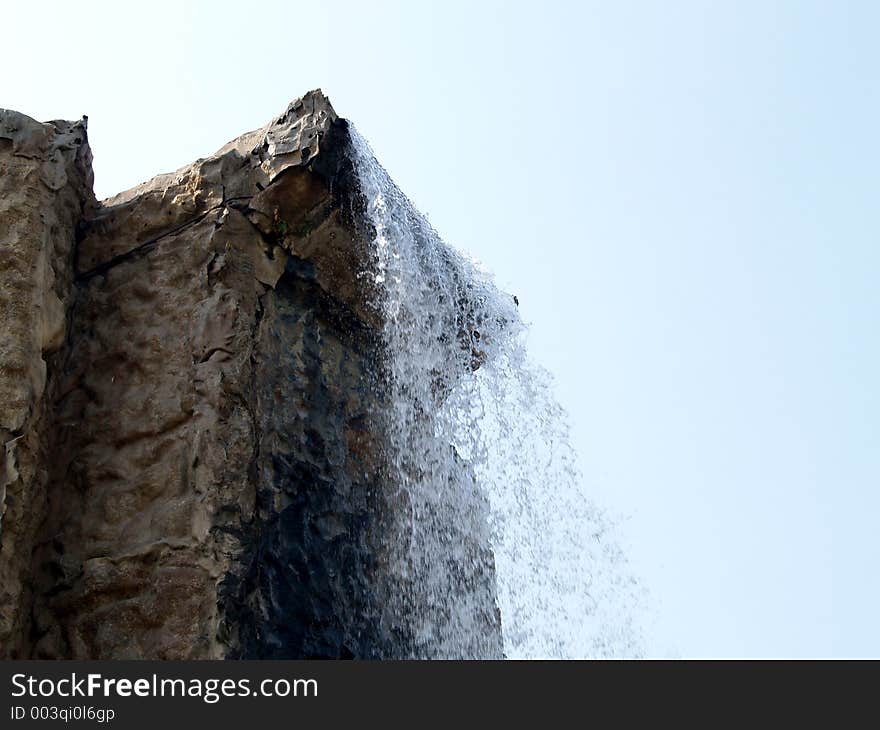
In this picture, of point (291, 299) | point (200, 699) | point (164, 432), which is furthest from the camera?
point (291, 299)

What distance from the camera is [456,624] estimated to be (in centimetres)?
603

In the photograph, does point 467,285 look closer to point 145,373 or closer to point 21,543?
Answer: point 145,373

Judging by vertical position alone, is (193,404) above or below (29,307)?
below

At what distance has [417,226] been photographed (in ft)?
20.9

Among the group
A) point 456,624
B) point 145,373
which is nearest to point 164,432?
point 145,373

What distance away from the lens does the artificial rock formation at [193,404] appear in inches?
187

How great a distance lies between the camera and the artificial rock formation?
15.6 ft

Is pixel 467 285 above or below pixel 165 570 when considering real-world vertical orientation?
above

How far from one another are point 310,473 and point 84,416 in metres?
1.02

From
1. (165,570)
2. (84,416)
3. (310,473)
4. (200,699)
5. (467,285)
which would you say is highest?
(467,285)

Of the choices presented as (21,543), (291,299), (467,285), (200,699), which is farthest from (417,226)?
(200,699)

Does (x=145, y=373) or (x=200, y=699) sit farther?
(x=145, y=373)

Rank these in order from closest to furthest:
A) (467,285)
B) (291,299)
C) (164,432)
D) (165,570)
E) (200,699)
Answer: (200,699)
(165,570)
(164,432)
(291,299)
(467,285)

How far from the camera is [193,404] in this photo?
5.04m
